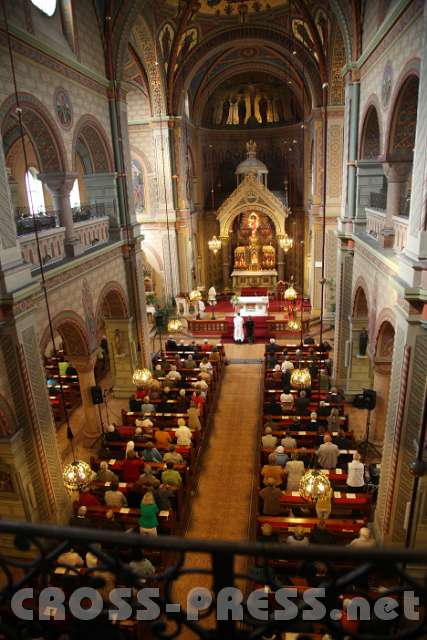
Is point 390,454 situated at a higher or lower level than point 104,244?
lower

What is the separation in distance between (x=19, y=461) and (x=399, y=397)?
7.02m

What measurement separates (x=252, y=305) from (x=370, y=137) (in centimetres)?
1253

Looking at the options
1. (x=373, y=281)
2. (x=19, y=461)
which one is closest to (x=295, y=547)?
(x=19, y=461)

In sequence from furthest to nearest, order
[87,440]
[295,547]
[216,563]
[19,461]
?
[87,440]
[19,461]
[216,563]
[295,547]

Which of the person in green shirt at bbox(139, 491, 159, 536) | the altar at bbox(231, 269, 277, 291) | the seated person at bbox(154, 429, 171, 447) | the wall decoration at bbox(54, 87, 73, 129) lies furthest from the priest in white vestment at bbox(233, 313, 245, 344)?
the person in green shirt at bbox(139, 491, 159, 536)

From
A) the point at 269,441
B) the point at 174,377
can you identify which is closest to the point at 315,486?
the point at 269,441

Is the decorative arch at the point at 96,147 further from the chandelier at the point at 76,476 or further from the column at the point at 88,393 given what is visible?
the chandelier at the point at 76,476

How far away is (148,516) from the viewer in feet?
28.9

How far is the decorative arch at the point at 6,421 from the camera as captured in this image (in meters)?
8.75

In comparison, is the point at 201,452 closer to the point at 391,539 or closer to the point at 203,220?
the point at 391,539

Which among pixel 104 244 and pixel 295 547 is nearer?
pixel 295 547

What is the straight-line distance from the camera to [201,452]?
12883mm

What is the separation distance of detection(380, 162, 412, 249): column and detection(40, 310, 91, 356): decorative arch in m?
7.43

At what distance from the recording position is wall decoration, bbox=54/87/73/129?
11.2 metres
